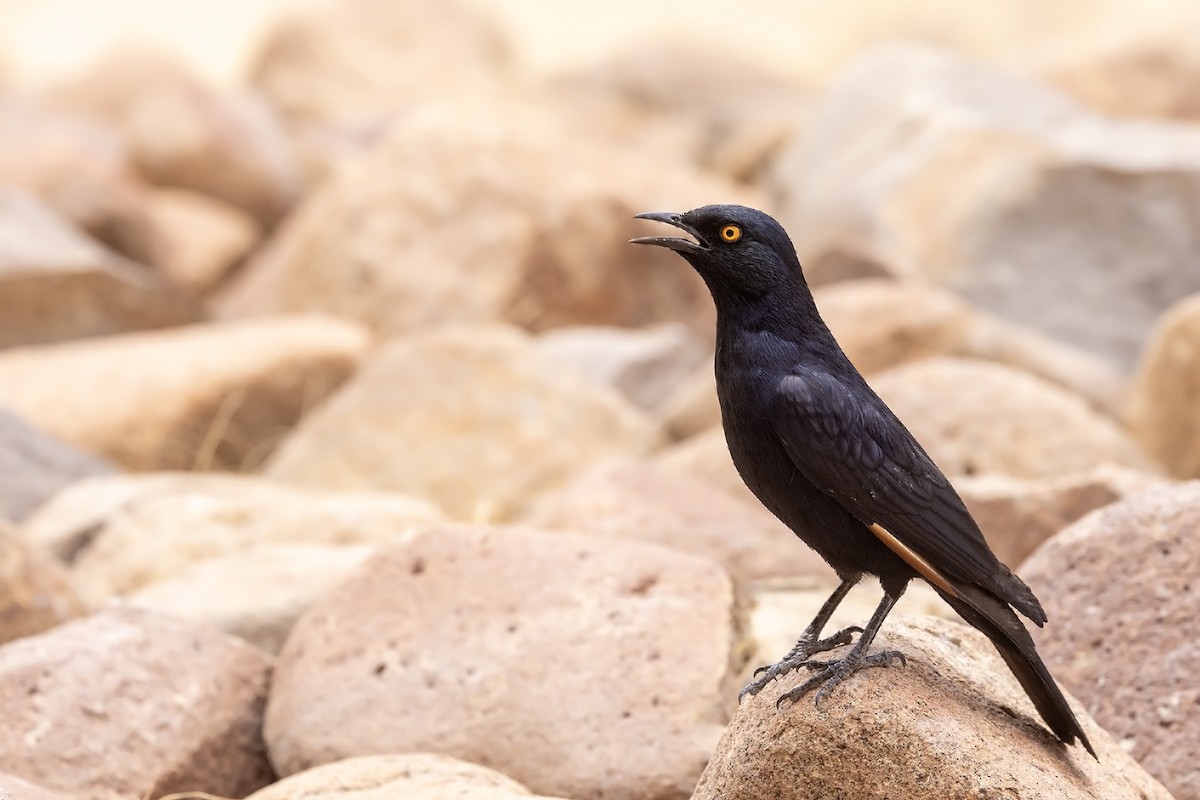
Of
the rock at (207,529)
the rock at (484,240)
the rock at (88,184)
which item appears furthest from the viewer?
the rock at (88,184)

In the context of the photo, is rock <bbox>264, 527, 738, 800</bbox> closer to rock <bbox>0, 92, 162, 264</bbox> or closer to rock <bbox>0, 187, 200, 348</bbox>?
rock <bbox>0, 187, 200, 348</bbox>

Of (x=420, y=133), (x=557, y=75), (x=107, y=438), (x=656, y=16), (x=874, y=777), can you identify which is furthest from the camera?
(x=656, y=16)

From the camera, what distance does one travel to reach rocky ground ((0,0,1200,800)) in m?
4.14

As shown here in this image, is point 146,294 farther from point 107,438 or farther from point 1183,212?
point 1183,212

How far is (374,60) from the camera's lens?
72.7ft

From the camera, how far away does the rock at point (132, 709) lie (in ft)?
14.1

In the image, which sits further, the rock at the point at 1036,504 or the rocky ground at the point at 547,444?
the rock at the point at 1036,504

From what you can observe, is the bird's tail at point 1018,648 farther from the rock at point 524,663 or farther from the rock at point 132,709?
the rock at point 132,709

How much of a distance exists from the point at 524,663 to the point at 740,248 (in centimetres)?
159

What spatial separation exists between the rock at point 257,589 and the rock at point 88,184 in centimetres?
821

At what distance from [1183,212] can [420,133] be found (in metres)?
5.75

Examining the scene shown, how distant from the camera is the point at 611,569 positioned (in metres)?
4.66

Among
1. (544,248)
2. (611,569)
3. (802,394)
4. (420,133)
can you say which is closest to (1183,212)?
(544,248)

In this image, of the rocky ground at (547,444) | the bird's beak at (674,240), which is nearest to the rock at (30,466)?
the rocky ground at (547,444)
